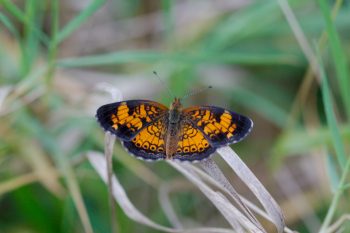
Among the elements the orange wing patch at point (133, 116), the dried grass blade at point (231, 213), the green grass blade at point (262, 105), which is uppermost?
the orange wing patch at point (133, 116)

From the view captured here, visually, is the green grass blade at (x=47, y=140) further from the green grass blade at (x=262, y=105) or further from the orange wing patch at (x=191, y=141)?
the green grass blade at (x=262, y=105)

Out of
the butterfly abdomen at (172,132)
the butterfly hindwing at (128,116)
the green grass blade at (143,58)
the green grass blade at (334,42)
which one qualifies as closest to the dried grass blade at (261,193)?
the butterfly abdomen at (172,132)

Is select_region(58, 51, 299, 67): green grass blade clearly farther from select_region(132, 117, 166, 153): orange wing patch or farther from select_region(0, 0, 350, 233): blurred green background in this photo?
select_region(132, 117, 166, 153): orange wing patch

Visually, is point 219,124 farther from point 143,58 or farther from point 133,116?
point 143,58

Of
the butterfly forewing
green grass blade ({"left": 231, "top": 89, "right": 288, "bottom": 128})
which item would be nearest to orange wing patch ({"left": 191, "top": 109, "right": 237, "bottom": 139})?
the butterfly forewing

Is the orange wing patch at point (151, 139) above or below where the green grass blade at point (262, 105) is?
above

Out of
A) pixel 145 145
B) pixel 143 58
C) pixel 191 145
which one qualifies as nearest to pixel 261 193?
pixel 191 145

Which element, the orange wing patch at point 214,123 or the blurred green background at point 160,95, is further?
the blurred green background at point 160,95
